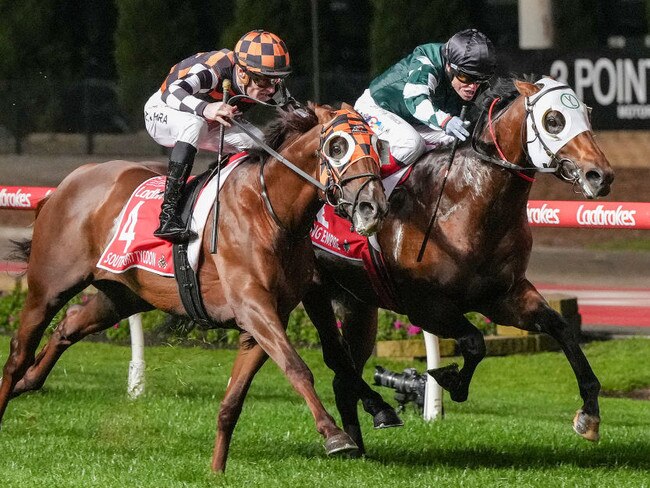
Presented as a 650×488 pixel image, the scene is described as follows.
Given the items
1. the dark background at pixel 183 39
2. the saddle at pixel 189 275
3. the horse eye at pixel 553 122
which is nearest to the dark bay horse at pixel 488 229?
the horse eye at pixel 553 122

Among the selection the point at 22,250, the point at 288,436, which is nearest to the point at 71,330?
the point at 22,250

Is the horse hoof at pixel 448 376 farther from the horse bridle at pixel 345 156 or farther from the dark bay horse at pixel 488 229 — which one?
the horse bridle at pixel 345 156

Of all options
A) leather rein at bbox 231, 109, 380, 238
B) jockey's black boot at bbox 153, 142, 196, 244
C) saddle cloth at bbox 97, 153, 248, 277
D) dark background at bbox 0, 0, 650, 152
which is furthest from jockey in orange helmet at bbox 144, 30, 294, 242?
dark background at bbox 0, 0, 650, 152

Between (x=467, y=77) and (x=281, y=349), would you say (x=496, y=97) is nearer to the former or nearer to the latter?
(x=467, y=77)

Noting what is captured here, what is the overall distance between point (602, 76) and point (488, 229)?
9806 mm

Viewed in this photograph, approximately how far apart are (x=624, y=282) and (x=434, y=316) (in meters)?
8.46

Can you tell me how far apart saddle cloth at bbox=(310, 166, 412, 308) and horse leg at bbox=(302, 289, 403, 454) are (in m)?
0.30

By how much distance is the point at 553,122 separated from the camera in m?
6.59

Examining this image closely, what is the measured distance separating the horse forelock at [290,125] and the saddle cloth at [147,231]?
0.85ft

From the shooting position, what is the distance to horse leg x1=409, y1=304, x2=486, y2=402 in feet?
22.5

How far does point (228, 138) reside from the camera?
7262 mm

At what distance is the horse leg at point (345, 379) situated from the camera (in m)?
7.32

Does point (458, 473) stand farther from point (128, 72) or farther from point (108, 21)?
point (108, 21)

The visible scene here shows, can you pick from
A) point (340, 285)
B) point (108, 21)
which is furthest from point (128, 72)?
point (340, 285)
